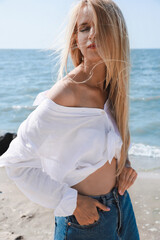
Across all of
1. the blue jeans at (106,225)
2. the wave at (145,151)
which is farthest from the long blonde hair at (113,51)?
the wave at (145,151)

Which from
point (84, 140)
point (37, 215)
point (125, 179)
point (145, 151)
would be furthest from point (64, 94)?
point (145, 151)

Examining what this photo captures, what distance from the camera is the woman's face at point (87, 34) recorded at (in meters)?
1.38

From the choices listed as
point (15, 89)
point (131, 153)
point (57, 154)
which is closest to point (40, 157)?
point (57, 154)

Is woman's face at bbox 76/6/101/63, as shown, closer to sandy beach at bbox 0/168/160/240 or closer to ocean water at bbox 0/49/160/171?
ocean water at bbox 0/49/160/171

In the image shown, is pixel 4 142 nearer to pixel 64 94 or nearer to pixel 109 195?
pixel 109 195

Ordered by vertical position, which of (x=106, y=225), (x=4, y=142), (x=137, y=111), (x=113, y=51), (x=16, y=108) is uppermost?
(x=113, y=51)

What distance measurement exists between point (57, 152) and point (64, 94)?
26 centimetres

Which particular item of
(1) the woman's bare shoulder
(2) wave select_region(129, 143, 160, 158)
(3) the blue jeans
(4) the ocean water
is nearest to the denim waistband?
(3) the blue jeans

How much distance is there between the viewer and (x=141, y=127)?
8695 mm

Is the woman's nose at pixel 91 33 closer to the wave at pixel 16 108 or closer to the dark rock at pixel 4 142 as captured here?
the dark rock at pixel 4 142

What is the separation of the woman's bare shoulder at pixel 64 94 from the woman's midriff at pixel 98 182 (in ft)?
1.19

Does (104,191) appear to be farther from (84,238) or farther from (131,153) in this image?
(131,153)

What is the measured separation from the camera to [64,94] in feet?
4.25

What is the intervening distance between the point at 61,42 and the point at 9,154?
2.00 feet
